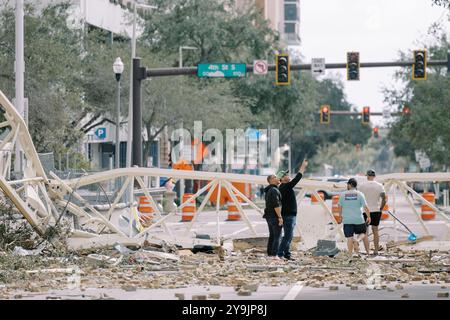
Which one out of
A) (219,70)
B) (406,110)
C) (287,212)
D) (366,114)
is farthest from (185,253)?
(366,114)

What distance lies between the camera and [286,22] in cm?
19475

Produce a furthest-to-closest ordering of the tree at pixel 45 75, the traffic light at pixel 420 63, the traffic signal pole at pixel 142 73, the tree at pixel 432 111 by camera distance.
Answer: the tree at pixel 432 111 → the traffic light at pixel 420 63 → the traffic signal pole at pixel 142 73 → the tree at pixel 45 75

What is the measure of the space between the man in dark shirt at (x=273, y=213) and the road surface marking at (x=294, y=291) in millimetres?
5129

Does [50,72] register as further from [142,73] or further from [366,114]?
[366,114]

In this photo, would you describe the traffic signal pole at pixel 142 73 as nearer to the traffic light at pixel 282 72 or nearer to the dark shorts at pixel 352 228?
the traffic light at pixel 282 72

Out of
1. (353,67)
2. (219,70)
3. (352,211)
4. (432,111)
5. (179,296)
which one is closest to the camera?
(179,296)

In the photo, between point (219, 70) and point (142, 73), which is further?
point (219, 70)

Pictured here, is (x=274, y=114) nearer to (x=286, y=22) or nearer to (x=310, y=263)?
(x=310, y=263)

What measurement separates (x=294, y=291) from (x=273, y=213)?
22.0ft

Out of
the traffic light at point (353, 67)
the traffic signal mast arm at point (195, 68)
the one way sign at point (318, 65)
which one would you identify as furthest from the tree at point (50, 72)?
the traffic light at point (353, 67)

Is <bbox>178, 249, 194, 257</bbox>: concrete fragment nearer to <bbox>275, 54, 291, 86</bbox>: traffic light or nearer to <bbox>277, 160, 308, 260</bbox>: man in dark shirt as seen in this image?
<bbox>277, 160, 308, 260</bbox>: man in dark shirt

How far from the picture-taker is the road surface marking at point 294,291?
16.4 m

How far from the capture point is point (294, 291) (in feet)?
57.1
